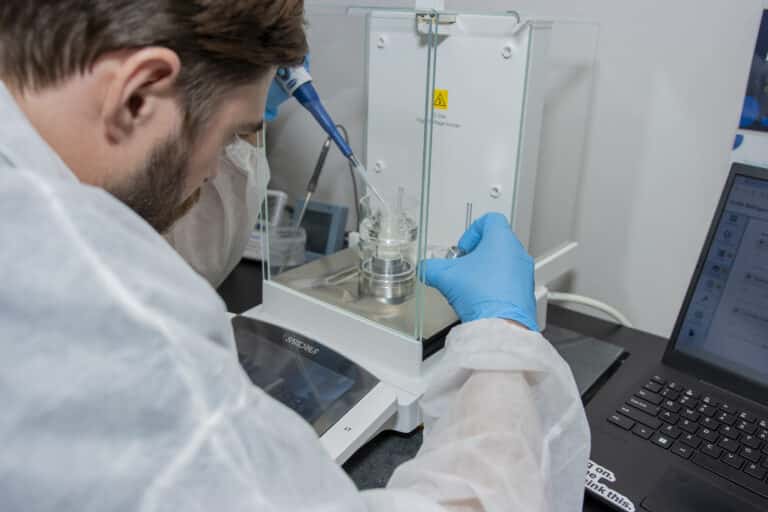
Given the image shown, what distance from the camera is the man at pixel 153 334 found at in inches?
12.7

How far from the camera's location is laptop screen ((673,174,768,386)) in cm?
75

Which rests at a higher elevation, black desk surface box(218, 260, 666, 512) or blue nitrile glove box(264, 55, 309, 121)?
blue nitrile glove box(264, 55, 309, 121)

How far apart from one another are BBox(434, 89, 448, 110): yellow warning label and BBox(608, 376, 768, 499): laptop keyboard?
46 centimetres

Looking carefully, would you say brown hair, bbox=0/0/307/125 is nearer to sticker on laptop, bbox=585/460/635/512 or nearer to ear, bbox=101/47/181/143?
ear, bbox=101/47/181/143

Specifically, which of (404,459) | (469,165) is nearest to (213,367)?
(404,459)

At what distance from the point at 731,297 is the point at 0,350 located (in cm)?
79

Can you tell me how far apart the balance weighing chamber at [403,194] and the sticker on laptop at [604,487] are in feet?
0.71

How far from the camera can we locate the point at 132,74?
406 mm

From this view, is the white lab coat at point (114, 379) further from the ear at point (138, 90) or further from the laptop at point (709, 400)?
the laptop at point (709, 400)

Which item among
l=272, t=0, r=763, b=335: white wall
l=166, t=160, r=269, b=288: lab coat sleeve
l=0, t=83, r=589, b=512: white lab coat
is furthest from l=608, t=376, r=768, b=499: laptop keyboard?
l=166, t=160, r=269, b=288: lab coat sleeve

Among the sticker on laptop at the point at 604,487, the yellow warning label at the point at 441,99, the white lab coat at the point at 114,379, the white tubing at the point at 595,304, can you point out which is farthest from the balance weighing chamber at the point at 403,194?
the white lab coat at the point at 114,379

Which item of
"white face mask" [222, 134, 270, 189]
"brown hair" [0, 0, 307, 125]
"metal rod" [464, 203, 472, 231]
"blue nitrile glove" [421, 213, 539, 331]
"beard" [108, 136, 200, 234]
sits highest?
"brown hair" [0, 0, 307, 125]

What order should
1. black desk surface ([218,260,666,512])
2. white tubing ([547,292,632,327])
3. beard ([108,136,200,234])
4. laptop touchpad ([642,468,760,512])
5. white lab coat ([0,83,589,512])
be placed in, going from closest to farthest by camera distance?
white lab coat ([0,83,589,512]), beard ([108,136,200,234]), laptop touchpad ([642,468,760,512]), black desk surface ([218,260,666,512]), white tubing ([547,292,632,327])

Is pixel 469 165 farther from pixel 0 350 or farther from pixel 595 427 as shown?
pixel 0 350
